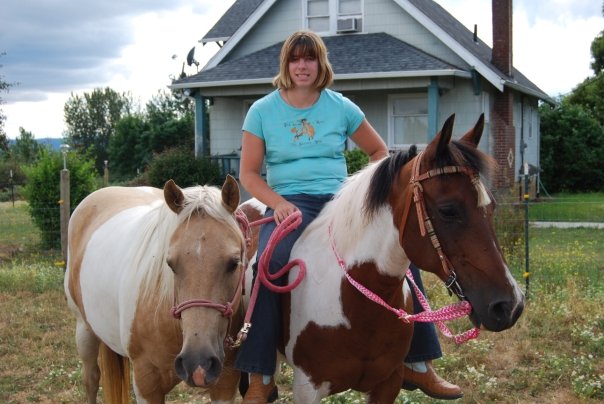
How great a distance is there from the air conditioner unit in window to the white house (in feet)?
0.09

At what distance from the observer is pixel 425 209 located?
2709mm

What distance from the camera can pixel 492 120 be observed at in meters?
18.2

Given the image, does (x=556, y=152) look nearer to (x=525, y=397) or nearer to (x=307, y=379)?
(x=525, y=397)

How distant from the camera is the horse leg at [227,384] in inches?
139

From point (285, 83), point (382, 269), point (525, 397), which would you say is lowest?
point (525, 397)

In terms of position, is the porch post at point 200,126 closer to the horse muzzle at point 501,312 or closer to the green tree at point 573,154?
the green tree at point 573,154

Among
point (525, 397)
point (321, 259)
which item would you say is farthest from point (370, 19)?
point (321, 259)

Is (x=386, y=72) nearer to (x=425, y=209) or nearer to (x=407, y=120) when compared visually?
(x=407, y=120)

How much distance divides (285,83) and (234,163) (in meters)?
14.6

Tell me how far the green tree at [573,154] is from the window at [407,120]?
9412mm

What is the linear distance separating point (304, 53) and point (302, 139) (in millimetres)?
442

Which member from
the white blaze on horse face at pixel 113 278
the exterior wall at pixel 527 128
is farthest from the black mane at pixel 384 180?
the exterior wall at pixel 527 128

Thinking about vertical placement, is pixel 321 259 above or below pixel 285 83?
below

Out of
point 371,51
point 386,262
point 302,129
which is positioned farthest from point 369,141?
point 371,51
